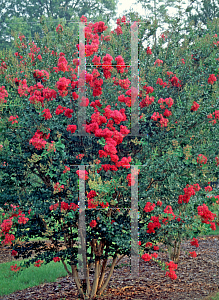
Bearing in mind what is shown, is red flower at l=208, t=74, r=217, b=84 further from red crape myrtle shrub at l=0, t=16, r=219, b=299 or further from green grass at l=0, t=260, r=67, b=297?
green grass at l=0, t=260, r=67, b=297

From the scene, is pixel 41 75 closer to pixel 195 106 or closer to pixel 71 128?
pixel 71 128

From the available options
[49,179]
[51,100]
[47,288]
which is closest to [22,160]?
[49,179]

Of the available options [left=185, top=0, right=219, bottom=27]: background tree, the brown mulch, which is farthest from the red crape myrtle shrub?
[left=185, top=0, right=219, bottom=27]: background tree

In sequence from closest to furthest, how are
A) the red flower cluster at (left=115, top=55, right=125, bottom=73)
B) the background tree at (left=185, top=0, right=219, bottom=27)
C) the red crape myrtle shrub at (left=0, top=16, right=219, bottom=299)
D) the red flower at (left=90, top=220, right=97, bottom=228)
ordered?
the red crape myrtle shrub at (left=0, top=16, right=219, bottom=299)
the red flower at (left=90, top=220, right=97, bottom=228)
the red flower cluster at (left=115, top=55, right=125, bottom=73)
the background tree at (left=185, top=0, right=219, bottom=27)

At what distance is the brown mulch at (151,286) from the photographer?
5.64 metres

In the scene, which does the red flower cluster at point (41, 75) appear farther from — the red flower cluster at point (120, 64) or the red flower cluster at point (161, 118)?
the red flower cluster at point (161, 118)

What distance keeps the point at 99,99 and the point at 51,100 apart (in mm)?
648

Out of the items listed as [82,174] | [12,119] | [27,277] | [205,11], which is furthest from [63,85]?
[205,11]

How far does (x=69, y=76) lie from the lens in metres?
4.52

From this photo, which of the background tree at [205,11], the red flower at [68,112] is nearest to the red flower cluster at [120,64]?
the red flower at [68,112]

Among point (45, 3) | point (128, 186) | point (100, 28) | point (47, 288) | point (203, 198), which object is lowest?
point (47, 288)

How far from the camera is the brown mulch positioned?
18.5ft

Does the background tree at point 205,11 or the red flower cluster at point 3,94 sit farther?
the background tree at point 205,11

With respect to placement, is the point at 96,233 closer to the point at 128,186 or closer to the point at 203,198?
the point at 128,186
